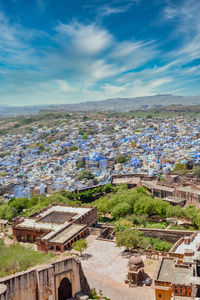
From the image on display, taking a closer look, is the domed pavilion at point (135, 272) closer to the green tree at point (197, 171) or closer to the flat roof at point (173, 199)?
the flat roof at point (173, 199)

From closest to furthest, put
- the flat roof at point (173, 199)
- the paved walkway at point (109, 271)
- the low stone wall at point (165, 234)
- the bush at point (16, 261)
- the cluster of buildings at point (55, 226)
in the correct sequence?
the bush at point (16, 261)
the paved walkway at point (109, 271)
the cluster of buildings at point (55, 226)
the low stone wall at point (165, 234)
the flat roof at point (173, 199)

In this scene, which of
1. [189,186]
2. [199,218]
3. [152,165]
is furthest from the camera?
[152,165]

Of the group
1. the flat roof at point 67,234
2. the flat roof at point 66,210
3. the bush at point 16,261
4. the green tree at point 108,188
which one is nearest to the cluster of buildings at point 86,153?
the green tree at point 108,188

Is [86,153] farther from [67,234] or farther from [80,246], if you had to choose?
[80,246]

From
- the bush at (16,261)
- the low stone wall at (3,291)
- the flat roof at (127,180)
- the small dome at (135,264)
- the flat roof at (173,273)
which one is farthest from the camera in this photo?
the flat roof at (127,180)

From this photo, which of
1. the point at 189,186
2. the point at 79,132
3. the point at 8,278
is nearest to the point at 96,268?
the point at 8,278

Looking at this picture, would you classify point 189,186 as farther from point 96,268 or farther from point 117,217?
point 96,268

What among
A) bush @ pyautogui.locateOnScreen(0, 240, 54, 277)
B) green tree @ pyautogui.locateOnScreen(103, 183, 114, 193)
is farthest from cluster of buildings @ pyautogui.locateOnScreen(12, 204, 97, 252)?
green tree @ pyautogui.locateOnScreen(103, 183, 114, 193)

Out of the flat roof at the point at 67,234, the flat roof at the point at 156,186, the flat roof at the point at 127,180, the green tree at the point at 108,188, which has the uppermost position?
the flat roof at the point at 67,234
